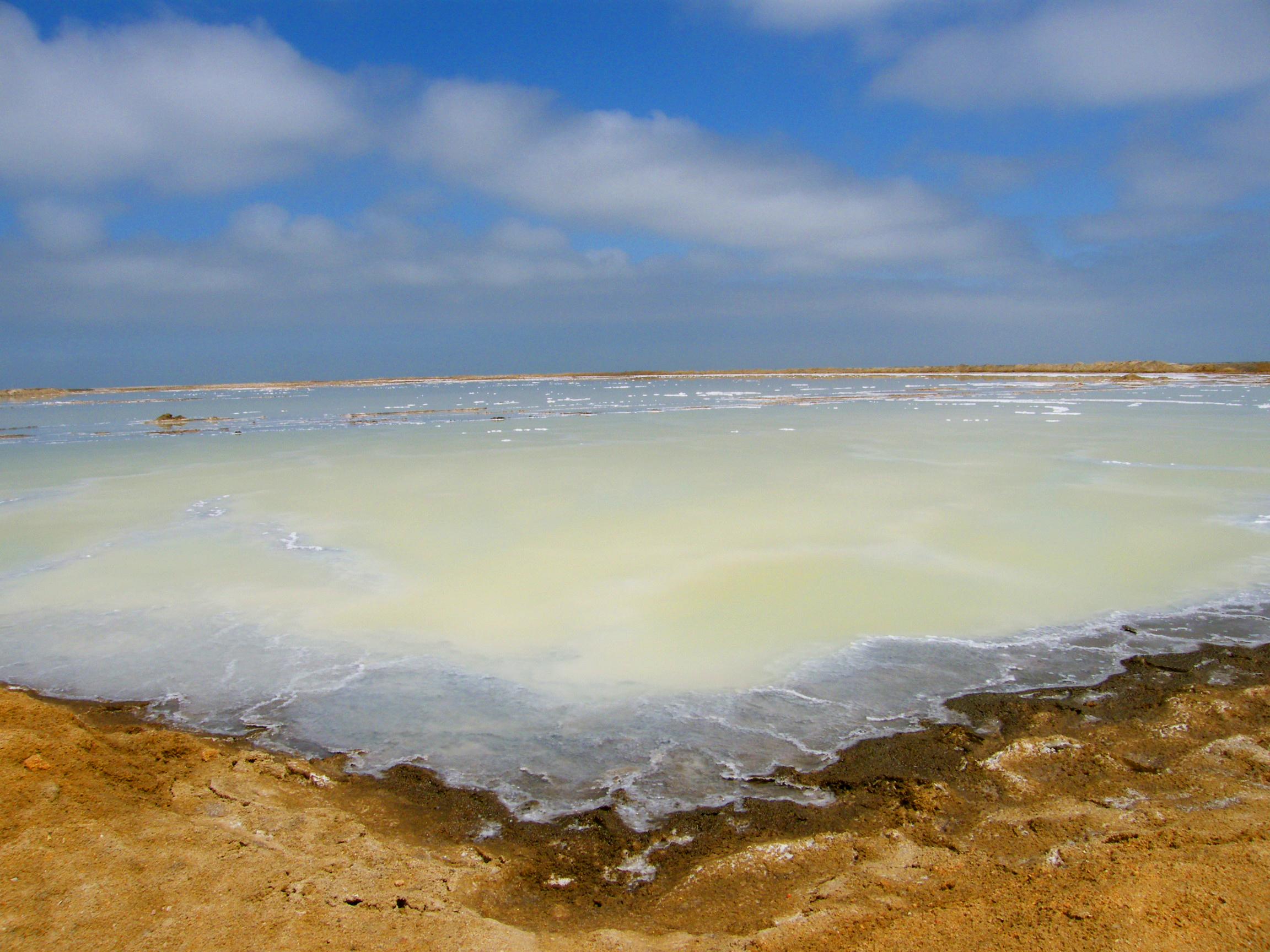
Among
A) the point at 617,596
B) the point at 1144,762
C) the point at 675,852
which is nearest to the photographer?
the point at 675,852

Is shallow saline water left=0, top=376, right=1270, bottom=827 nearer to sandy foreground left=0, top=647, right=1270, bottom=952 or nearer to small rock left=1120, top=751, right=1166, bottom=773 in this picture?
sandy foreground left=0, top=647, right=1270, bottom=952

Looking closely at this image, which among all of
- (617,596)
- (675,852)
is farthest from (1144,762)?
(617,596)

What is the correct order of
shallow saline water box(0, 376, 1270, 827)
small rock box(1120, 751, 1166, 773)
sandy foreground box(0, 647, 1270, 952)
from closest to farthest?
sandy foreground box(0, 647, 1270, 952) → small rock box(1120, 751, 1166, 773) → shallow saline water box(0, 376, 1270, 827)

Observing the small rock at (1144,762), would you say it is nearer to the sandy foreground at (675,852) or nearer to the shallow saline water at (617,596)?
the sandy foreground at (675,852)

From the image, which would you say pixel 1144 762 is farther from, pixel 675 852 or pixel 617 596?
pixel 617 596

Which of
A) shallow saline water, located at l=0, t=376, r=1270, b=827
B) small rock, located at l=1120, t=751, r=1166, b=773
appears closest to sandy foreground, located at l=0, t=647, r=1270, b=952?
small rock, located at l=1120, t=751, r=1166, b=773

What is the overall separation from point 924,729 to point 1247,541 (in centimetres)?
486

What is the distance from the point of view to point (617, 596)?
5.30 meters

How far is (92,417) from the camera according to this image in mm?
30312

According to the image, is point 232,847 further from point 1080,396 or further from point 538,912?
point 1080,396

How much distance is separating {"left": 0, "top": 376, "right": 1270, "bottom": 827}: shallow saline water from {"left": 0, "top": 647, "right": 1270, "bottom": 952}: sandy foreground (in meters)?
0.27

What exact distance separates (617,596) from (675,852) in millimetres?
2795

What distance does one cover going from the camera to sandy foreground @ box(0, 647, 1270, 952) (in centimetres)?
207

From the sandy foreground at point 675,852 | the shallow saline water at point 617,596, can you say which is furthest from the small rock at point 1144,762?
the shallow saline water at point 617,596
